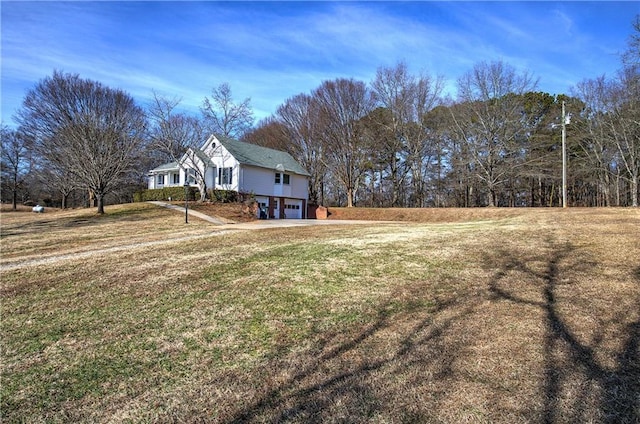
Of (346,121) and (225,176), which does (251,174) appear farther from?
(346,121)

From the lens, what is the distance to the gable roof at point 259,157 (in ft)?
95.2

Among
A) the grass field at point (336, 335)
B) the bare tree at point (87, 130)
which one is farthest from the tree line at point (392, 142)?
the grass field at point (336, 335)

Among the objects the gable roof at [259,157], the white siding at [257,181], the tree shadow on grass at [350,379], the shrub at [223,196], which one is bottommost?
the tree shadow on grass at [350,379]

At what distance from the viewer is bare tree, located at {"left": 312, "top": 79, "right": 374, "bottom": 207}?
34562 millimetres

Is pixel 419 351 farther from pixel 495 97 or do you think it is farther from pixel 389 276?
pixel 495 97

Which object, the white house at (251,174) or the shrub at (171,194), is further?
the shrub at (171,194)

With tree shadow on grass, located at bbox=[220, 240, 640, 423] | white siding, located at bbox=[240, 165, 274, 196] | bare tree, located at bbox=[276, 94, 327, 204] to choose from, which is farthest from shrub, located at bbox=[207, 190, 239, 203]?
tree shadow on grass, located at bbox=[220, 240, 640, 423]

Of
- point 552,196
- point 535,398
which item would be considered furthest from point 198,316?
point 552,196

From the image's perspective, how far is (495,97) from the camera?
2995 cm

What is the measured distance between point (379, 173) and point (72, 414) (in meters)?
37.0

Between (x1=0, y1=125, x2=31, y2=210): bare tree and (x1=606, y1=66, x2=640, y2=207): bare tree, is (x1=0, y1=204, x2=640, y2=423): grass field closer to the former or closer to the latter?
(x1=606, y1=66, x2=640, y2=207): bare tree

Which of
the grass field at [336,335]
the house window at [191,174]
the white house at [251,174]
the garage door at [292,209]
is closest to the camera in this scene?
the grass field at [336,335]

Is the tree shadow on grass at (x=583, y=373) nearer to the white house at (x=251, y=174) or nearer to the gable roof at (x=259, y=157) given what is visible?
the white house at (x=251, y=174)

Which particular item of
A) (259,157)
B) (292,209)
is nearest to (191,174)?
(259,157)
